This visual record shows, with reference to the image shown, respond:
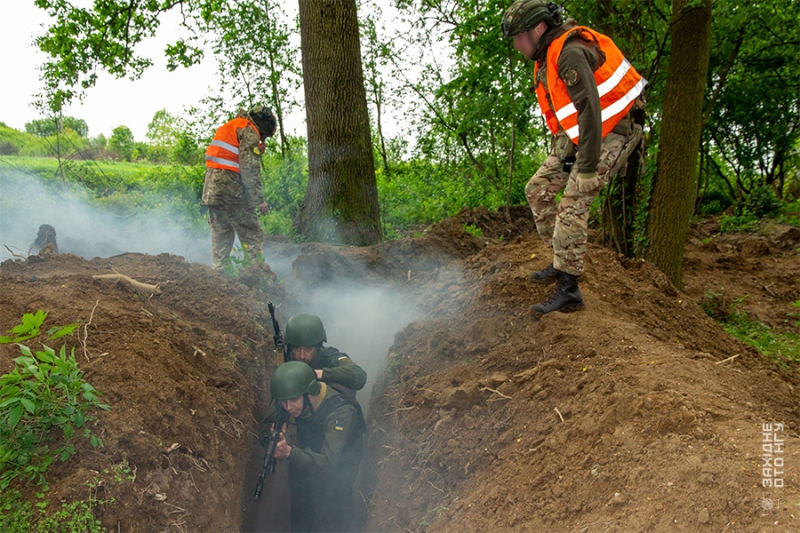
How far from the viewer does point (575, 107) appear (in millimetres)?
3867

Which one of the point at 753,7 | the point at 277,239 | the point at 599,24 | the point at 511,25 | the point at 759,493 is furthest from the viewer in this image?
the point at 277,239

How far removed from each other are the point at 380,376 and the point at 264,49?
473 inches

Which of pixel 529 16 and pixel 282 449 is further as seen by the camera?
pixel 282 449

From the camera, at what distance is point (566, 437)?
3.01 metres

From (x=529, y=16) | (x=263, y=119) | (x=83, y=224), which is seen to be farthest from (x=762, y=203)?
(x=83, y=224)

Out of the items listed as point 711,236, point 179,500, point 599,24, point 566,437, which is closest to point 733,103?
point 711,236

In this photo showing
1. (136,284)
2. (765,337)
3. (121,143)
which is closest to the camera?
(136,284)

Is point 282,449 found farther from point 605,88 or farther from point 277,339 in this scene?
point 605,88

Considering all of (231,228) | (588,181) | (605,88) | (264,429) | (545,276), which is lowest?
(264,429)

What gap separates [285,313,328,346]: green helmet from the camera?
5309 mm

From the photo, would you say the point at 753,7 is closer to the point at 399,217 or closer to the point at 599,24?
the point at 599,24

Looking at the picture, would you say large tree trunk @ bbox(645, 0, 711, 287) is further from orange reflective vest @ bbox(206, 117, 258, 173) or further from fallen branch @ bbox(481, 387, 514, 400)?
orange reflective vest @ bbox(206, 117, 258, 173)

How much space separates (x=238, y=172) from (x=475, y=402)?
4911 millimetres

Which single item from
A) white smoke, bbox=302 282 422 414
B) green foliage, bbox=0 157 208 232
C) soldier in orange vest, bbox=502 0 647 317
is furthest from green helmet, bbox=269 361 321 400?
green foliage, bbox=0 157 208 232
